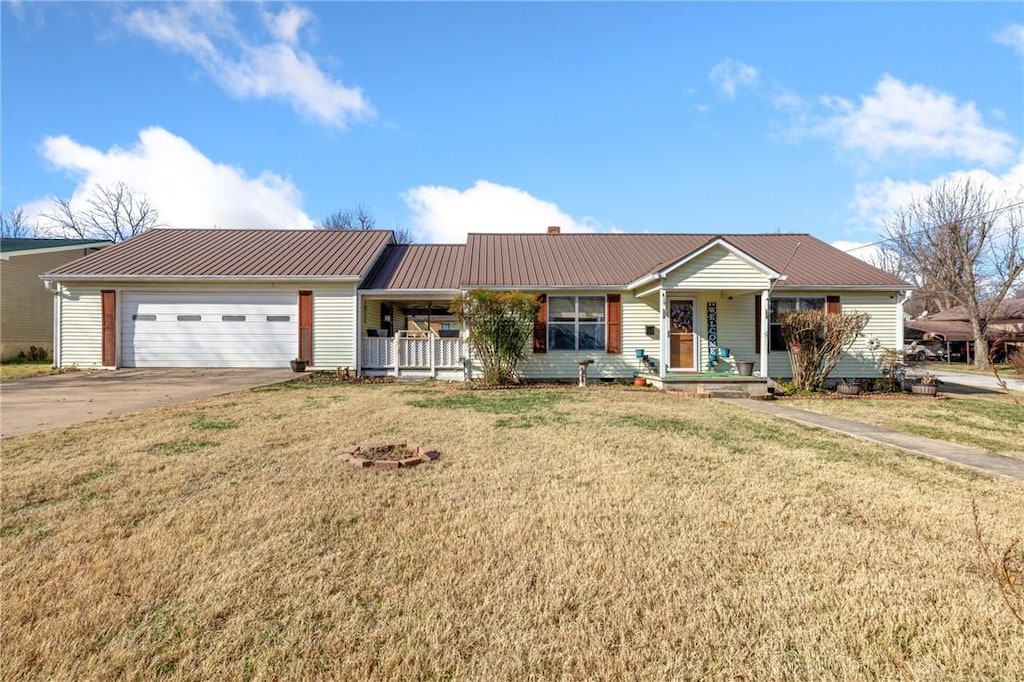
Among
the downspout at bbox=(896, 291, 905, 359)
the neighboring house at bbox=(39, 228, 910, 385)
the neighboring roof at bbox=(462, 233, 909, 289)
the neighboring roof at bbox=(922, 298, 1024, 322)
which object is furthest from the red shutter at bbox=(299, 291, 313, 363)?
the neighboring roof at bbox=(922, 298, 1024, 322)

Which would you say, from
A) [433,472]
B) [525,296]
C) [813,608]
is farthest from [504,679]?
[525,296]

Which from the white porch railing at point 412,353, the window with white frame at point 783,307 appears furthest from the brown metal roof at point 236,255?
the window with white frame at point 783,307

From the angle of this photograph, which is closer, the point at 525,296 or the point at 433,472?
the point at 433,472

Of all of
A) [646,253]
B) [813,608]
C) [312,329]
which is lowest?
[813,608]

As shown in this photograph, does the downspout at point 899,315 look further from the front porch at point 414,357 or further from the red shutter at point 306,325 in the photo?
the red shutter at point 306,325

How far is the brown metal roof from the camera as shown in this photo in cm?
1400

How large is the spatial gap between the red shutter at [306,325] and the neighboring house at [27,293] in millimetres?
11930

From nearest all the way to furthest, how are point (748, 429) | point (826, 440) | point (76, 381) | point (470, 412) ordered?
point (826, 440) < point (748, 429) < point (470, 412) < point (76, 381)

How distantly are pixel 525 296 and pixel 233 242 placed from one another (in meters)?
11.7

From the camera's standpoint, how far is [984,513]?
12.1ft

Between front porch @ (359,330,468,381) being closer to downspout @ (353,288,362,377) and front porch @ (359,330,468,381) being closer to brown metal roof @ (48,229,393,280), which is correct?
downspout @ (353,288,362,377)

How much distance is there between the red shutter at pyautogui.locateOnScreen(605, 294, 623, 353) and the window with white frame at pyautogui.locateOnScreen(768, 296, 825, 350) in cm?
438

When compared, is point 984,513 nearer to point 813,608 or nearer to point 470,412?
point 813,608

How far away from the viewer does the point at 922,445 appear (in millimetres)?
6098
